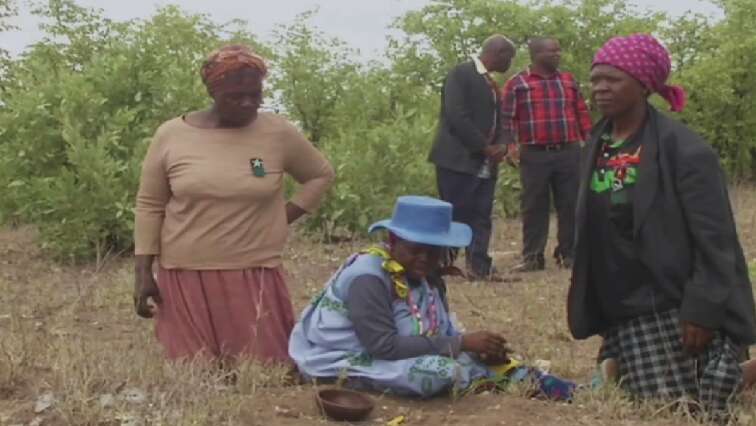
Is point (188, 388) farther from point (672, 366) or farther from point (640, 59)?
point (640, 59)

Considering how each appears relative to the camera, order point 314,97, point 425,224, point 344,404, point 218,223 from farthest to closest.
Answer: point 314,97, point 218,223, point 425,224, point 344,404

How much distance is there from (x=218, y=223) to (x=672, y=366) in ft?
6.34

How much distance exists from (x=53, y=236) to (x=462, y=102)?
3.62 metres

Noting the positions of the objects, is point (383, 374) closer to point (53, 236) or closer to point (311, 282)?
point (311, 282)

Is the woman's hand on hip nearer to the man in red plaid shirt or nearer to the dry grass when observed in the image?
the dry grass

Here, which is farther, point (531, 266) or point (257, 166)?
point (531, 266)

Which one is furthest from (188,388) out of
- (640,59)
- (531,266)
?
(531,266)

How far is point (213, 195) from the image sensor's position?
525cm

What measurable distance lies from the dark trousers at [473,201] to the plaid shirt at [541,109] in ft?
1.80

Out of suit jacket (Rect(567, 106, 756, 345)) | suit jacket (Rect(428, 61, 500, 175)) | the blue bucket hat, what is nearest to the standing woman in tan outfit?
the blue bucket hat

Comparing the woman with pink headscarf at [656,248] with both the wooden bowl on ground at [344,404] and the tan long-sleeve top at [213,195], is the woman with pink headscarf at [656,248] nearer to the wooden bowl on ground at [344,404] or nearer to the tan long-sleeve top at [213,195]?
the wooden bowl on ground at [344,404]

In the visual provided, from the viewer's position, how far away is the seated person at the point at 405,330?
479 centimetres

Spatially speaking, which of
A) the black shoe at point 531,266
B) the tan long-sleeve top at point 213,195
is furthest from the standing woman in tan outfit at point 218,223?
the black shoe at point 531,266

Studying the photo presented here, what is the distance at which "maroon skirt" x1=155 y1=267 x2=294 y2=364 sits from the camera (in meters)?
5.35
